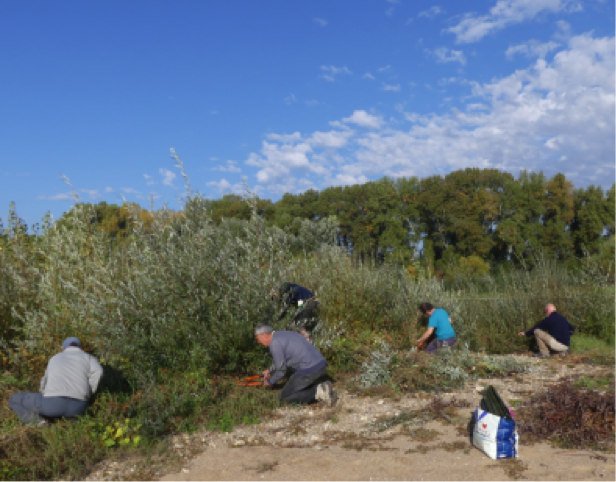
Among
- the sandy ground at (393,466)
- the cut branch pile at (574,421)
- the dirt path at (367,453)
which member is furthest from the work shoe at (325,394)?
the cut branch pile at (574,421)

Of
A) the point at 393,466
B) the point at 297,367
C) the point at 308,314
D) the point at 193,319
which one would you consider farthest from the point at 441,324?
the point at 393,466

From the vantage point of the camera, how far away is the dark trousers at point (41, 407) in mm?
5145

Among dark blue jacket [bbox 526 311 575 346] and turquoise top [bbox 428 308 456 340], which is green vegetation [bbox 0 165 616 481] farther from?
dark blue jacket [bbox 526 311 575 346]

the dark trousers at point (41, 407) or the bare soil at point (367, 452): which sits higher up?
the dark trousers at point (41, 407)

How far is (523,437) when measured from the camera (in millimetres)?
4742

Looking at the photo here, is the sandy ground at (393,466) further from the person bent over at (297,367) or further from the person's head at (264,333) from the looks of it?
the person's head at (264,333)

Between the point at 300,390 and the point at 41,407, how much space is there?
2863 mm

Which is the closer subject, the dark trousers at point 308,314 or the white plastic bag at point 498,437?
the white plastic bag at point 498,437

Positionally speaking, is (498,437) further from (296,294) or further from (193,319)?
(296,294)

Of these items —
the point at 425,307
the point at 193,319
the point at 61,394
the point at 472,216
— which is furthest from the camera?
the point at 472,216

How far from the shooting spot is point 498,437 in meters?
4.23

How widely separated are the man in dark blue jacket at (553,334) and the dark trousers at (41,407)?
7.31 m

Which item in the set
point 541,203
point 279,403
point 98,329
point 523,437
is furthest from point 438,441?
point 541,203

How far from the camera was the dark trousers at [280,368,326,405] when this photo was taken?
620 centimetres
